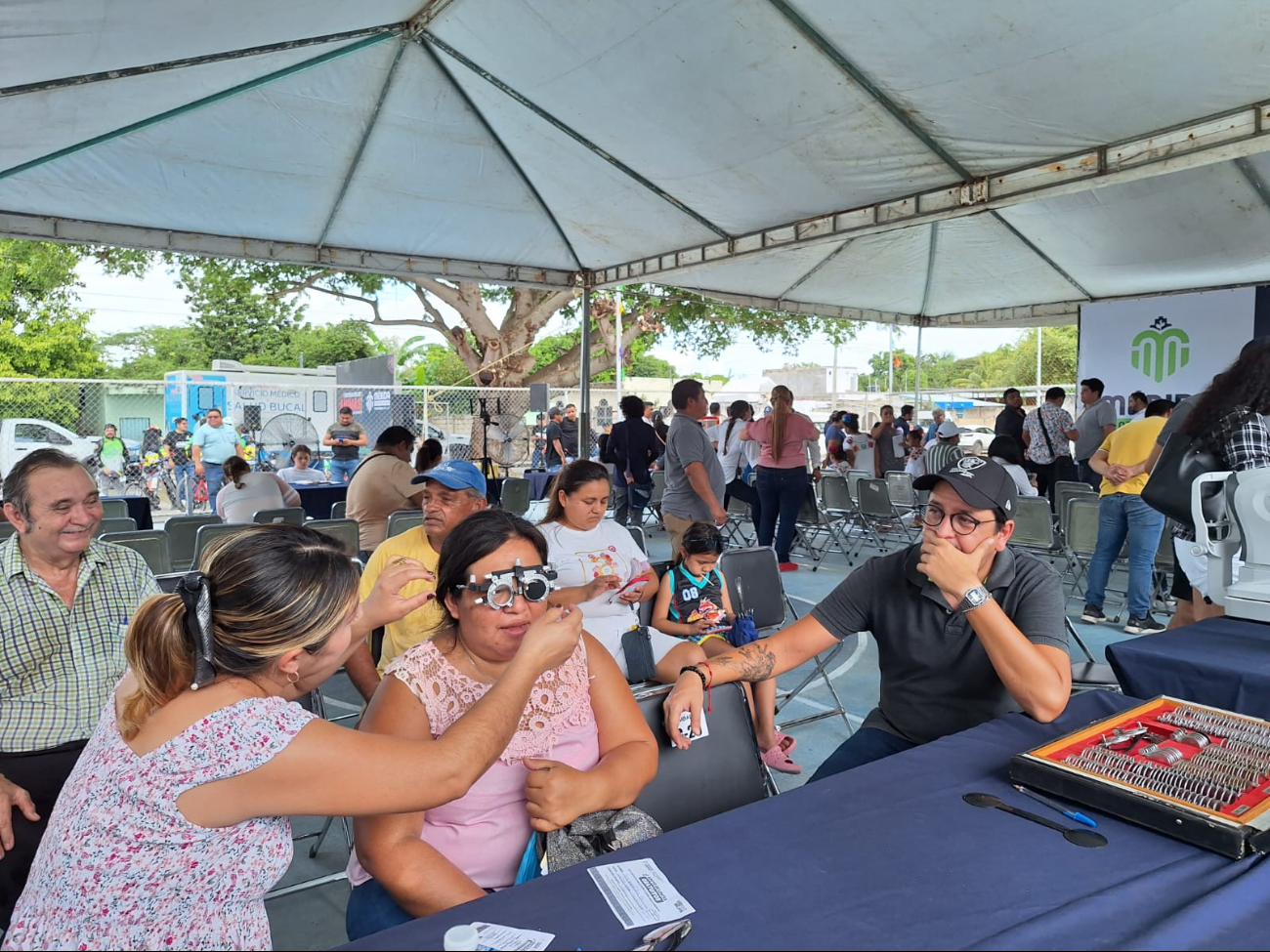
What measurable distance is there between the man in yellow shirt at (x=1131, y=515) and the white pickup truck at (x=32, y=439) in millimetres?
14006

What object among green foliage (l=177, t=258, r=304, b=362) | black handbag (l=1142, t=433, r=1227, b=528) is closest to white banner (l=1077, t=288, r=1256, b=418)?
black handbag (l=1142, t=433, r=1227, b=528)

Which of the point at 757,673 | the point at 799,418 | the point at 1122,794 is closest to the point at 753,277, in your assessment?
the point at 799,418

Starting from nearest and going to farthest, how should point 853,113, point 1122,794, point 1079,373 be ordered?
point 1122,794 → point 853,113 → point 1079,373

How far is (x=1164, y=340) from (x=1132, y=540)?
677 cm

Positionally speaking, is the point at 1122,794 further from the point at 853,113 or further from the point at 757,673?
the point at 853,113

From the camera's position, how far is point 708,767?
2168 millimetres

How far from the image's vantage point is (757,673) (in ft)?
7.42

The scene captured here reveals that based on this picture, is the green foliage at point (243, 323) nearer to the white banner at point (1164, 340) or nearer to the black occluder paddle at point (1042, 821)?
the white banner at point (1164, 340)

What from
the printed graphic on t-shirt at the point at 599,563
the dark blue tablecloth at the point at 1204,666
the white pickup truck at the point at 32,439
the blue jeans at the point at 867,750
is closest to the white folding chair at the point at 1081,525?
the dark blue tablecloth at the point at 1204,666

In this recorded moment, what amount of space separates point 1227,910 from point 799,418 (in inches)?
248

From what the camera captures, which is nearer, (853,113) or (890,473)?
(853,113)

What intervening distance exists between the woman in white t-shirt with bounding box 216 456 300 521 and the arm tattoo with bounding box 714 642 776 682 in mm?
5236

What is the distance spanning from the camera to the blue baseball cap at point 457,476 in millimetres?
3342

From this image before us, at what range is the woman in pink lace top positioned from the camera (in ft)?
5.21
